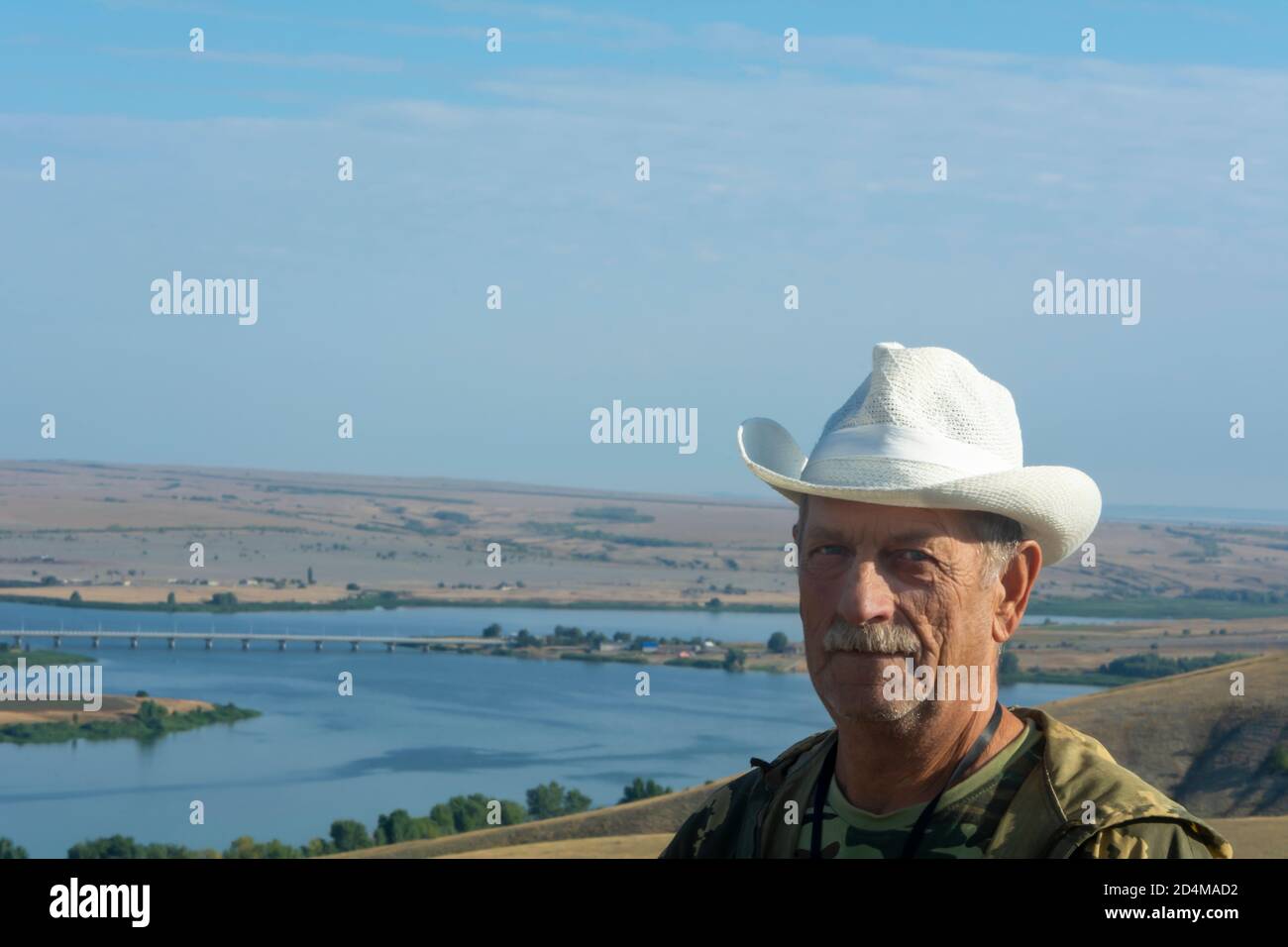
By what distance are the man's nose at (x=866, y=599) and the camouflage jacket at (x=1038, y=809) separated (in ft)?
1.26

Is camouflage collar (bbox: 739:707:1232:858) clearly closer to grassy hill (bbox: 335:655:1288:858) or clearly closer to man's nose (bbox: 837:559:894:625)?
man's nose (bbox: 837:559:894:625)

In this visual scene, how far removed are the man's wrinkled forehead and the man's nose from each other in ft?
0.26

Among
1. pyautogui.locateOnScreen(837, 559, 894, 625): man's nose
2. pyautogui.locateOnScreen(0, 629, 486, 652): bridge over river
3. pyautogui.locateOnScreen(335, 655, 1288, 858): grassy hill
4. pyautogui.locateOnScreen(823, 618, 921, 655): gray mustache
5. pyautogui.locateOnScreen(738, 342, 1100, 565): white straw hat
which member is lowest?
pyautogui.locateOnScreen(0, 629, 486, 652): bridge over river

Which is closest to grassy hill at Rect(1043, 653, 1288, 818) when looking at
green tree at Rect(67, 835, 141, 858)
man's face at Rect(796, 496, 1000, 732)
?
green tree at Rect(67, 835, 141, 858)

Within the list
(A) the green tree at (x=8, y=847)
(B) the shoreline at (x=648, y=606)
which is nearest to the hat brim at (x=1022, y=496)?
(A) the green tree at (x=8, y=847)

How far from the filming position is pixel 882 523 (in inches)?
120

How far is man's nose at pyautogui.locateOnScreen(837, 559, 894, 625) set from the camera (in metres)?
2.98

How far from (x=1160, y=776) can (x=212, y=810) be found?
32036mm

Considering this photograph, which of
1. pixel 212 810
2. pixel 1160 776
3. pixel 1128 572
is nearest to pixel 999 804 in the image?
pixel 1160 776

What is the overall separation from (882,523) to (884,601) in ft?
0.50

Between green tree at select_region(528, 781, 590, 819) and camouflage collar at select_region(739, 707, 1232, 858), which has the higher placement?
camouflage collar at select_region(739, 707, 1232, 858)

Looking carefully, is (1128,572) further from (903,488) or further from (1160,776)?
(903,488)

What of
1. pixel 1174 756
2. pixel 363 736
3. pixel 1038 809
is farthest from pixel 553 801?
pixel 1038 809

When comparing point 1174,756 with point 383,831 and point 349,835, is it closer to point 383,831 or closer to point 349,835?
point 349,835
